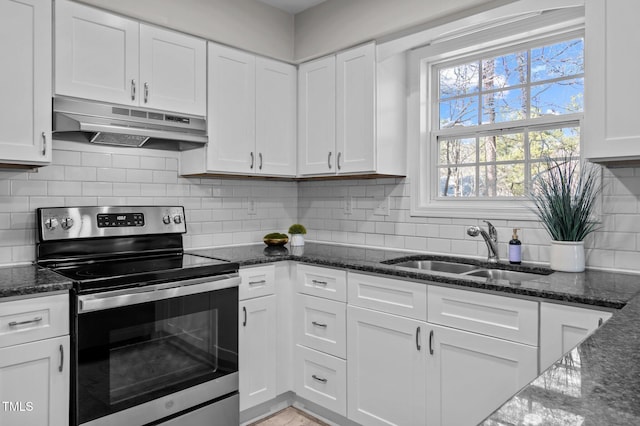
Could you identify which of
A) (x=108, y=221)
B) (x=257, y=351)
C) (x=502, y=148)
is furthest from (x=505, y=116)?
(x=108, y=221)

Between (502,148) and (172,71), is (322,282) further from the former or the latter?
(172,71)

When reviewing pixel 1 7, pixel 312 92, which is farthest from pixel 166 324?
pixel 312 92

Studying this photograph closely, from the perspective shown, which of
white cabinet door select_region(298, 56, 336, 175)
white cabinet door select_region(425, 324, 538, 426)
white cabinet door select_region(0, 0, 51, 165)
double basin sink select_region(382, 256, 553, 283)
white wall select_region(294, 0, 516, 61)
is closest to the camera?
white cabinet door select_region(425, 324, 538, 426)

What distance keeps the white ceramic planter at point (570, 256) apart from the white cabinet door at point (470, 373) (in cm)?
56

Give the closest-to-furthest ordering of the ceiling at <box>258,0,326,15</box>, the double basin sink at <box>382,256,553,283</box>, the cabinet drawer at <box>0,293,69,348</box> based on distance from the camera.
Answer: the cabinet drawer at <box>0,293,69,348</box>
the double basin sink at <box>382,256,553,283</box>
the ceiling at <box>258,0,326,15</box>

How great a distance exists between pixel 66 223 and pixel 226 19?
1.62 m

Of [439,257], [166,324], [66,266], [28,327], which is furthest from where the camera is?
[439,257]

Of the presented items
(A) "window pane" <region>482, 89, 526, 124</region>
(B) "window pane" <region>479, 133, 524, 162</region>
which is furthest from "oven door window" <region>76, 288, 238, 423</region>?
(A) "window pane" <region>482, 89, 526, 124</region>

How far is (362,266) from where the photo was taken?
2.44m

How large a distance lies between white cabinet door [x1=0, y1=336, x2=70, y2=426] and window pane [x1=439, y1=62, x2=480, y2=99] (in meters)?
2.56

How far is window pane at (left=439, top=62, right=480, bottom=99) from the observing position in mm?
2877

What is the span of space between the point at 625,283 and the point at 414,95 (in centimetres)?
168

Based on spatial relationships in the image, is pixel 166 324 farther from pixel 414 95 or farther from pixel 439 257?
pixel 414 95

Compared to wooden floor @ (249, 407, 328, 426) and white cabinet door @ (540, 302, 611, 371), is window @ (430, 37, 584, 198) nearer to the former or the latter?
white cabinet door @ (540, 302, 611, 371)
